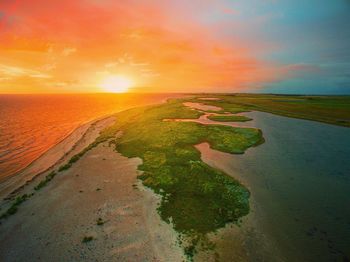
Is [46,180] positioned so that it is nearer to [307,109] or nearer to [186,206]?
[186,206]

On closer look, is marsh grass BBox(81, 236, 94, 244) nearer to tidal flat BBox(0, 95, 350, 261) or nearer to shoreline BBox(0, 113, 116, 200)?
tidal flat BBox(0, 95, 350, 261)

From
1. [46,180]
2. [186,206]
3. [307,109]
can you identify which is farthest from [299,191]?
[307,109]

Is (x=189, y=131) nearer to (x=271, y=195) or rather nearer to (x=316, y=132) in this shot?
(x=271, y=195)

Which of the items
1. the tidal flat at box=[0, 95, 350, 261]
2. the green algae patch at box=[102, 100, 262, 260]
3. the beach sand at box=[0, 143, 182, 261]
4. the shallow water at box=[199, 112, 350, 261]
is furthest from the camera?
the green algae patch at box=[102, 100, 262, 260]

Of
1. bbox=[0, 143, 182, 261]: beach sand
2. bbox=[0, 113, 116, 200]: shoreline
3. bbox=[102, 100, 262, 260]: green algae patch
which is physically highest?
bbox=[102, 100, 262, 260]: green algae patch

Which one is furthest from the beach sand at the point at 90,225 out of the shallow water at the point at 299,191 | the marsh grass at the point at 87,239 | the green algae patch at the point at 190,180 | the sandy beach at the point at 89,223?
the shallow water at the point at 299,191

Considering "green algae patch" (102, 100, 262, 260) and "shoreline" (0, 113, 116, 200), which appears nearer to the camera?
"green algae patch" (102, 100, 262, 260)

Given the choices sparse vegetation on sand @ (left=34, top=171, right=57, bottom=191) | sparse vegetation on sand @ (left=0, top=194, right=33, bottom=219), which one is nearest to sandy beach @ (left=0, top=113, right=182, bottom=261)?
sparse vegetation on sand @ (left=0, top=194, right=33, bottom=219)
